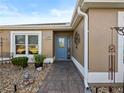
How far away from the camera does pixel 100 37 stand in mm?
7102

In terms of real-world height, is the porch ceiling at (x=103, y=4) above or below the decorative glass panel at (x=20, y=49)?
above

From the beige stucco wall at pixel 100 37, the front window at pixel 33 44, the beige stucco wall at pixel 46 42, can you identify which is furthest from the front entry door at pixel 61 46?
the beige stucco wall at pixel 100 37

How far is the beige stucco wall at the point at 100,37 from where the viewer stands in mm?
7078

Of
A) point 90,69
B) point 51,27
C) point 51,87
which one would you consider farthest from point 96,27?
point 51,27

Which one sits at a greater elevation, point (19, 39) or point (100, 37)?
point (19, 39)

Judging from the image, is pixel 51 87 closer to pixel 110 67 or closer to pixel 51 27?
pixel 110 67

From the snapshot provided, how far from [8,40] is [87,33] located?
8900mm

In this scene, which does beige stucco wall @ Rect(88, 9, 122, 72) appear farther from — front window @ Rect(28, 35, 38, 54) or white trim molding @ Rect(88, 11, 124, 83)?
front window @ Rect(28, 35, 38, 54)

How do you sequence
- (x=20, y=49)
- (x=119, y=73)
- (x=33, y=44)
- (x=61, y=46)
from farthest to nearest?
(x=61, y=46) → (x=20, y=49) → (x=33, y=44) → (x=119, y=73)

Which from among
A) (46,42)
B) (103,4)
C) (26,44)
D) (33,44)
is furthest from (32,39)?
(103,4)

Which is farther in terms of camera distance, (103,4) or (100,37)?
(100,37)

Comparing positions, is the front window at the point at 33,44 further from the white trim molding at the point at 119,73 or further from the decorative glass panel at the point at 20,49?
the white trim molding at the point at 119,73

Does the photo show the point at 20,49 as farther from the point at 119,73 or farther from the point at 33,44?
the point at 119,73

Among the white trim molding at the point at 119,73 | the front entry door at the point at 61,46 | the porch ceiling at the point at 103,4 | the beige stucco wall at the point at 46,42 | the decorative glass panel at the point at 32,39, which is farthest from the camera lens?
the front entry door at the point at 61,46
